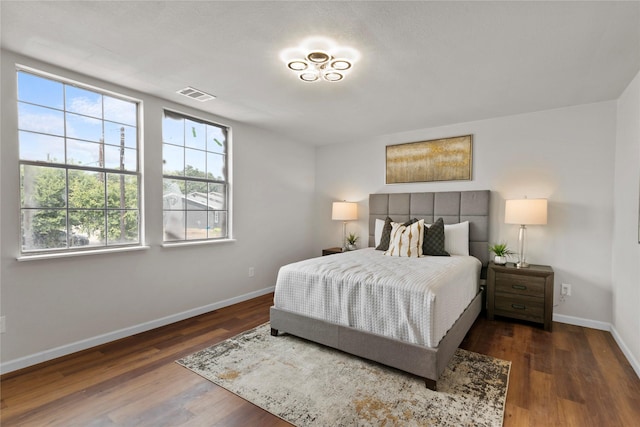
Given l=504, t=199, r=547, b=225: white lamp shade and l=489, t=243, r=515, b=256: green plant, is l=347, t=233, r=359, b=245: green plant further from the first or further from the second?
l=504, t=199, r=547, b=225: white lamp shade

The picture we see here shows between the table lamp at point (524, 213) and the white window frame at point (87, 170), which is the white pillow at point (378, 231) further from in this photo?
the white window frame at point (87, 170)

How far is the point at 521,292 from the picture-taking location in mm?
3391

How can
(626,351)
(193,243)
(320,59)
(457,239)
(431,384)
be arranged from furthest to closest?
(457,239)
(193,243)
(626,351)
(320,59)
(431,384)

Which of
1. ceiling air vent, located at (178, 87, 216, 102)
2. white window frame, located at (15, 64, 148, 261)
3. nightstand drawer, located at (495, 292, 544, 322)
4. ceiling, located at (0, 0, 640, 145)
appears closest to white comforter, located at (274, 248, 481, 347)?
nightstand drawer, located at (495, 292, 544, 322)

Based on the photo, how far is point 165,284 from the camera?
133 inches

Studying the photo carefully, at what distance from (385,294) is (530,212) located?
6.89 feet

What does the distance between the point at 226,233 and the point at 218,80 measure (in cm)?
203

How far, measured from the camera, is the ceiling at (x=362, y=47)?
6.03 feet

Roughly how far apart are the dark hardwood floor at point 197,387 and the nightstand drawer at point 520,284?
45 cm

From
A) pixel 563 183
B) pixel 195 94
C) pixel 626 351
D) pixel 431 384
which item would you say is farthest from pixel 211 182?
pixel 626 351

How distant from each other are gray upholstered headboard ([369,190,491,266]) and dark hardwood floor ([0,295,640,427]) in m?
1.24

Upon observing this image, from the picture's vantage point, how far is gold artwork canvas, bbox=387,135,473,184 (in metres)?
4.13

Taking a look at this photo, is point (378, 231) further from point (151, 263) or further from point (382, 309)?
point (151, 263)

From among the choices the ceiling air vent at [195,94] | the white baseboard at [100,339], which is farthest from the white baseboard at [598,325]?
the ceiling air vent at [195,94]
